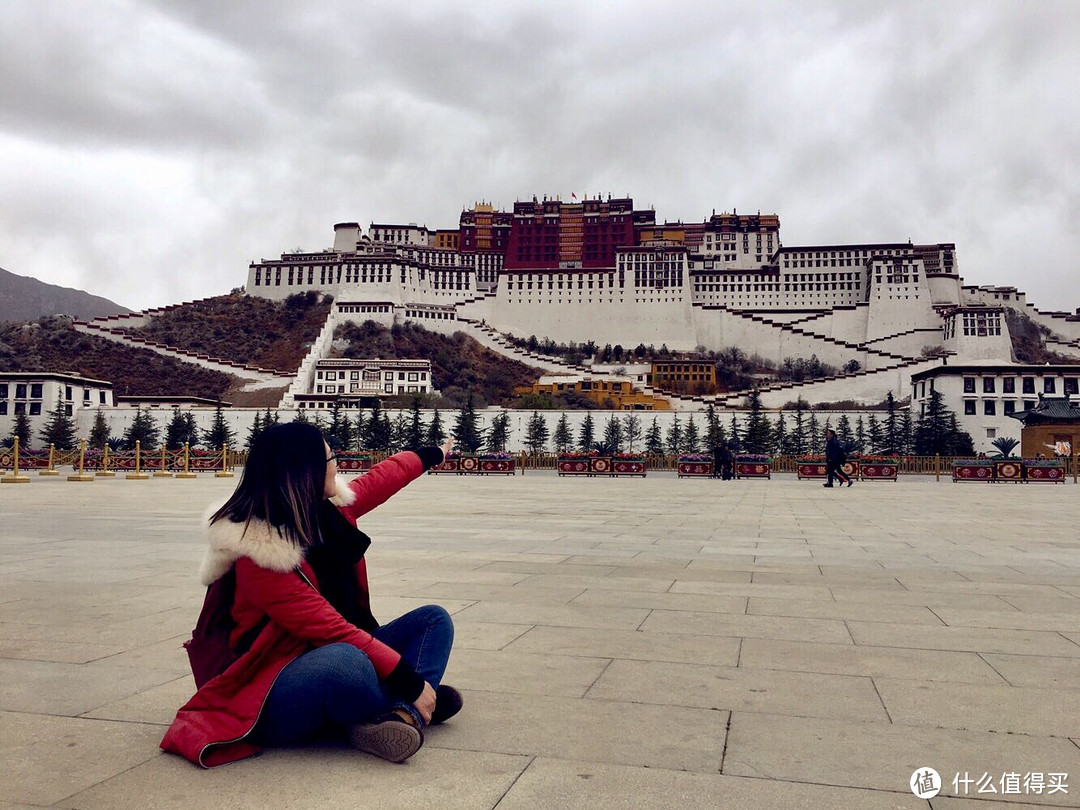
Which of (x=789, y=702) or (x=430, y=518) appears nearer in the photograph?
(x=789, y=702)

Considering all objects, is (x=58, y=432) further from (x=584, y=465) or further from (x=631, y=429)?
(x=584, y=465)

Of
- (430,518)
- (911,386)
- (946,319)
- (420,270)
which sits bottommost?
(430,518)

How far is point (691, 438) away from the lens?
56.2 metres

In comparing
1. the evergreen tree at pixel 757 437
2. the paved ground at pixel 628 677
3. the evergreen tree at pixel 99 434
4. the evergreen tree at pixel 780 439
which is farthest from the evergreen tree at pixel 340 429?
the paved ground at pixel 628 677

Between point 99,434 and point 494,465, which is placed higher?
point 99,434

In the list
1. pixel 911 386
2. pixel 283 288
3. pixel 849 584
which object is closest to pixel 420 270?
pixel 283 288

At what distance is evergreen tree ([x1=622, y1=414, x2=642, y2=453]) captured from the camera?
57969 millimetres

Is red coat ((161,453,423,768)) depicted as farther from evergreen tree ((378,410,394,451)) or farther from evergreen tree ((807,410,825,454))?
evergreen tree ((807,410,825,454))

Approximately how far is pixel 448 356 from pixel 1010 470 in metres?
60.7

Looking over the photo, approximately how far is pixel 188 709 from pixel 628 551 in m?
5.90

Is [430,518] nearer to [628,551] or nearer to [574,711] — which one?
[628,551]

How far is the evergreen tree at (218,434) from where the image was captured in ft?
188

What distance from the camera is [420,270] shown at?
94.6 metres

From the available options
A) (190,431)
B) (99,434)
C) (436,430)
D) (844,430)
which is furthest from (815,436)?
(99,434)
